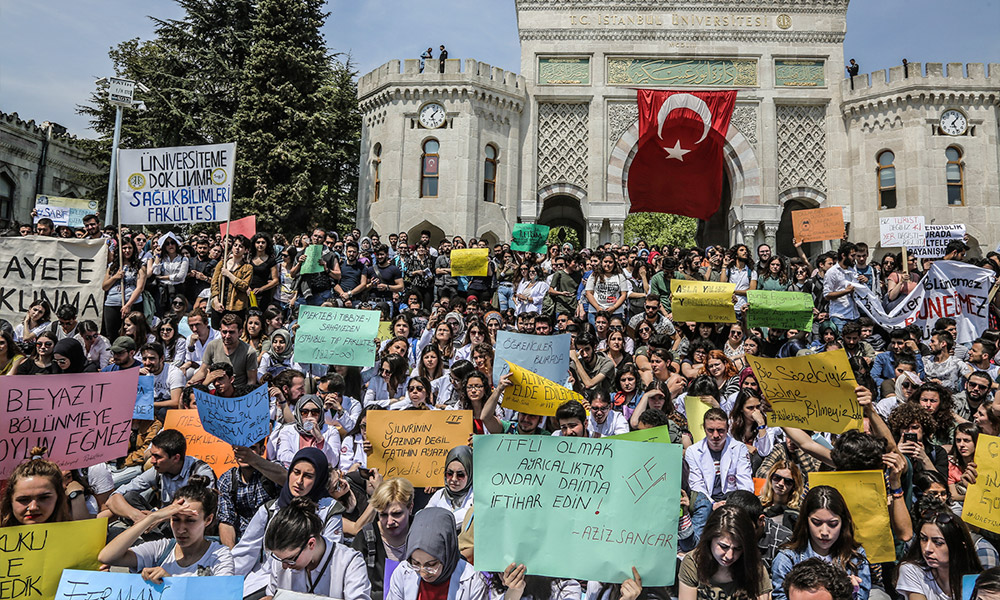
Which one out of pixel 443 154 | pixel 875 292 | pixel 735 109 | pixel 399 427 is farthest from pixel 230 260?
pixel 735 109

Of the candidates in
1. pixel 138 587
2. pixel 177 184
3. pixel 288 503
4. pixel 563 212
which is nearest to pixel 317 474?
pixel 288 503

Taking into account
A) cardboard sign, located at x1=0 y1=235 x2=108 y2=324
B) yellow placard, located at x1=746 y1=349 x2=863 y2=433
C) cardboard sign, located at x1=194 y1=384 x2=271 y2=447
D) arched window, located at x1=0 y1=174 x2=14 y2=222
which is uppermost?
arched window, located at x1=0 y1=174 x2=14 y2=222

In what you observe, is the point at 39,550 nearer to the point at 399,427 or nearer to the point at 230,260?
the point at 399,427

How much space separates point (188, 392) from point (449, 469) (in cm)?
398

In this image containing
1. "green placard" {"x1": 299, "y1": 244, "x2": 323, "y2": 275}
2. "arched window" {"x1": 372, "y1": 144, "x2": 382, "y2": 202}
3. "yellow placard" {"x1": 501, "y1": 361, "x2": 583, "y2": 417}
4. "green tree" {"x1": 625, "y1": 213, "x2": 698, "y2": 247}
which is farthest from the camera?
"green tree" {"x1": 625, "y1": 213, "x2": 698, "y2": 247}

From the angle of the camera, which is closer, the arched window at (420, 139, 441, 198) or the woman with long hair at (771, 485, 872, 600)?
the woman with long hair at (771, 485, 872, 600)

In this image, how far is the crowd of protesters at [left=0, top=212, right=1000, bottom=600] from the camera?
420 cm

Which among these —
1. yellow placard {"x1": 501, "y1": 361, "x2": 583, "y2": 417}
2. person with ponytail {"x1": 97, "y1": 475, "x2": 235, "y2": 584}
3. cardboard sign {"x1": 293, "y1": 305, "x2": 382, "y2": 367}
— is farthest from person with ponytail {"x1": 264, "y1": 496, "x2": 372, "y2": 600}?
cardboard sign {"x1": 293, "y1": 305, "x2": 382, "y2": 367}

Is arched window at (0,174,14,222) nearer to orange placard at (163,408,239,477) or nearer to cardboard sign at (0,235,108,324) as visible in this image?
cardboard sign at (0,235,108,324)

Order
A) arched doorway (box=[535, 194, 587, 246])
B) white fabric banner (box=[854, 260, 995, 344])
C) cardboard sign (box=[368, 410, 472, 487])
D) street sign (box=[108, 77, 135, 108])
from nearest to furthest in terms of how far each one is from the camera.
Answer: cardboard sign (box=[368, 410, 472, 487]), white fabric banner (box=[854, 260, 995, 344]), street sign (box=[108, 77, 135, 108]), arched doorway (box=[535, 194, 587, 246])

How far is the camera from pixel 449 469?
5266mm

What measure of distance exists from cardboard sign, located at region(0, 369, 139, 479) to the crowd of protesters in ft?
0.74

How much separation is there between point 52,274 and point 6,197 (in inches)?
1457

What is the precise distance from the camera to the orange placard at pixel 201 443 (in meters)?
6.36
